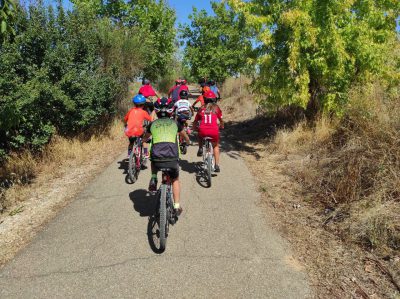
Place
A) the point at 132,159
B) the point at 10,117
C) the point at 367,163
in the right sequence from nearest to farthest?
the point at 367,163, the point at 10,117, the point at 132,159

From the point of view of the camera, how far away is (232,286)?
424cm

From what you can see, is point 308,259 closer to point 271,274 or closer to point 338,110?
point 271,274

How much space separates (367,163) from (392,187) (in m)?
0.80

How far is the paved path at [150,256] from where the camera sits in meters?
4.22

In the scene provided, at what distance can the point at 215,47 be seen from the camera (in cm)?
2847

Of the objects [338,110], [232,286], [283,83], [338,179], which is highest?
[283,83]

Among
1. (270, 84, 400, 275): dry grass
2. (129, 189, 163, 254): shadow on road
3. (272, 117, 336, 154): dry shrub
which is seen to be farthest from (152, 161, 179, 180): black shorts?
(272, 117, 336, 154): dry shrub

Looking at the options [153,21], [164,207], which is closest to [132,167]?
[164,207]

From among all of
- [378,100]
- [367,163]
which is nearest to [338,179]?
[367,163]

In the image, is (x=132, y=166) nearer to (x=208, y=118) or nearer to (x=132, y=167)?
(x=132, y=167)

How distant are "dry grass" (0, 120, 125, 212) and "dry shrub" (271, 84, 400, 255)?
19.4 feet

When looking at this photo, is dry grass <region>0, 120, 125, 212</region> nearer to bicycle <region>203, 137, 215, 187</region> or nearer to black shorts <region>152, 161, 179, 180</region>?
black shorts <region>152, 161, 179, 180</region>

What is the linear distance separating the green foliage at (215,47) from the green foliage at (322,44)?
17019 millimetres

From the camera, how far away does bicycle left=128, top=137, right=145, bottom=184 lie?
7824 millimetres
